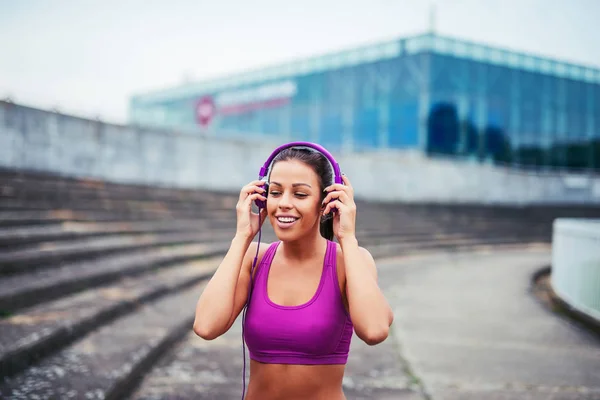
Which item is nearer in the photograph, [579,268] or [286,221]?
[286,221]

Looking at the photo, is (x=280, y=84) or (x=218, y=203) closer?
(x=218, y=203)

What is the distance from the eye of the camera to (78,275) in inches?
218

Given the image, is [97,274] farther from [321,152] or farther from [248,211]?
[321,152]

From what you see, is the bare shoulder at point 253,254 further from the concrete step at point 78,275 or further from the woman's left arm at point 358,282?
the concrete step at point 78,275

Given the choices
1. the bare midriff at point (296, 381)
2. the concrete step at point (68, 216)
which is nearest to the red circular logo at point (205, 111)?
the concrete step at point (68, 216)

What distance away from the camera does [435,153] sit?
99.0 feet

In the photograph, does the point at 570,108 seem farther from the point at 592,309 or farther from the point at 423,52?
the point at 592,309

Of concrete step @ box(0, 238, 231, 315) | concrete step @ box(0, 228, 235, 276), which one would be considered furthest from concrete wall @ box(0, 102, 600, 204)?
concrete step @ box(0, 238, 231, 315)

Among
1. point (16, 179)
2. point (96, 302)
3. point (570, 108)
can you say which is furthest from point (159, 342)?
point (570, 108)

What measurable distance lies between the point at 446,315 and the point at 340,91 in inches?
1094

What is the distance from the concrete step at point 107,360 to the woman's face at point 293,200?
86.9 inches

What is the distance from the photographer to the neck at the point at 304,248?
1.97 metres

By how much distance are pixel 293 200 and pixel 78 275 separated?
4543 millimetres

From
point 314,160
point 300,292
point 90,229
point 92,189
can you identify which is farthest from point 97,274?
point 92,189
